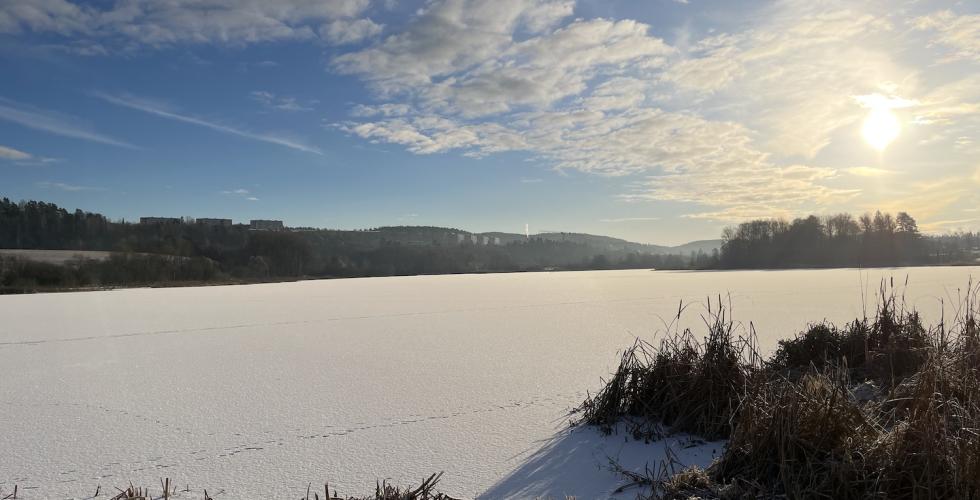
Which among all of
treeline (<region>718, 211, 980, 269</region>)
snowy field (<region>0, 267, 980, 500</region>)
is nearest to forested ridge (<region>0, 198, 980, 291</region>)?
treeline (<region>718, 211, 980, 269</region>)

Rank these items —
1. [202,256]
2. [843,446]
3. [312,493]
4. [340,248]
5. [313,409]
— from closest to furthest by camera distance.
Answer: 1. [843,446]
2. [312,493]
3. [313,409]
4. [202,256]
5. [340,248]

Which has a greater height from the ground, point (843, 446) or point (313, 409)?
point (843, 446)

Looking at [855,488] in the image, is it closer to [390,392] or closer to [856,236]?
[390,392]

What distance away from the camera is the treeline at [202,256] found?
108 feet

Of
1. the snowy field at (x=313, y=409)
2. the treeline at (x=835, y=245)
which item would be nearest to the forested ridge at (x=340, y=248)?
the treeline at (x=835, y=245)

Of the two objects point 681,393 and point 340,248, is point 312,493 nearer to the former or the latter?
point 681,393

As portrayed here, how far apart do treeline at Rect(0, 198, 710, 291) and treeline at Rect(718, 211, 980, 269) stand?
4.98 meters

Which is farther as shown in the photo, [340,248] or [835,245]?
[340,248]

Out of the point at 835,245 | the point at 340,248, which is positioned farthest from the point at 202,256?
the point at 835,245

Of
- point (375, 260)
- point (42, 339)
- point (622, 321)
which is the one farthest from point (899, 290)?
point (375, 260)

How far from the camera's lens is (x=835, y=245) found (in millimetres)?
54156

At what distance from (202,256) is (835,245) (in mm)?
59433

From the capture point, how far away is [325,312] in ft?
42.1

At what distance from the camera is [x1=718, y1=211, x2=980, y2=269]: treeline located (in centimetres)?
5069
